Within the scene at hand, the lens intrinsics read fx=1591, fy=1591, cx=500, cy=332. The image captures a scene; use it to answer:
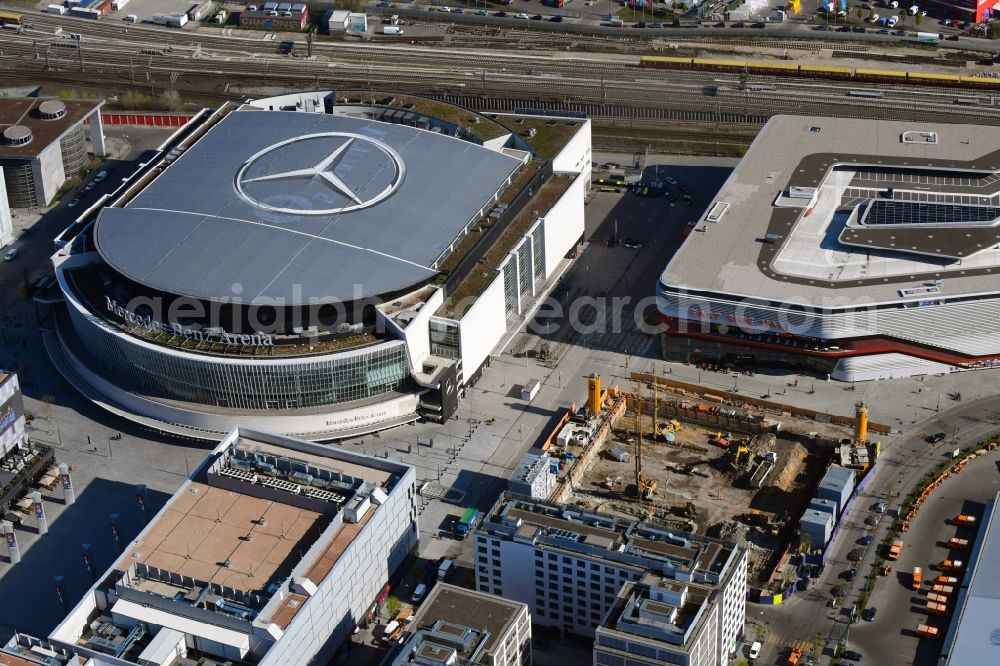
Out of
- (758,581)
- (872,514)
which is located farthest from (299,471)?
(872,514)

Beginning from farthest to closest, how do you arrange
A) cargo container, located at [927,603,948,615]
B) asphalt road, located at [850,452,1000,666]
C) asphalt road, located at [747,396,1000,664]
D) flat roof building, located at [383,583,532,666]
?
cargo container, located at [927,603,948,615], asphalt road, located at [747,396,1000,664], asphalt road, located at [850,452,1000,666], flat roof building, located at [383,583,532,666]

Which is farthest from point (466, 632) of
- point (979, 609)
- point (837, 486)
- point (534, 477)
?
point (979, 609)

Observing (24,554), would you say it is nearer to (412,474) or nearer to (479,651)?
(412,474)

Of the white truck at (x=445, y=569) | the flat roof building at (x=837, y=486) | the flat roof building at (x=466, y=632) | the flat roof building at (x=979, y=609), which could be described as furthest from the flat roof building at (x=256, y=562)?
the flat roof building at (x=979, y=609)

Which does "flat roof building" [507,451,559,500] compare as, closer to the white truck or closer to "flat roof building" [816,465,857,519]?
the white truck

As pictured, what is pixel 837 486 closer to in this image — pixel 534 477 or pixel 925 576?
pixel 925 576

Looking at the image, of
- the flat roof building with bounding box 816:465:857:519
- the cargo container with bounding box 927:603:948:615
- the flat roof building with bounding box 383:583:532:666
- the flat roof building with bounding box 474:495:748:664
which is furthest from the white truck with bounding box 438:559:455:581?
the cargo container with bounding box 927:603:948:615
